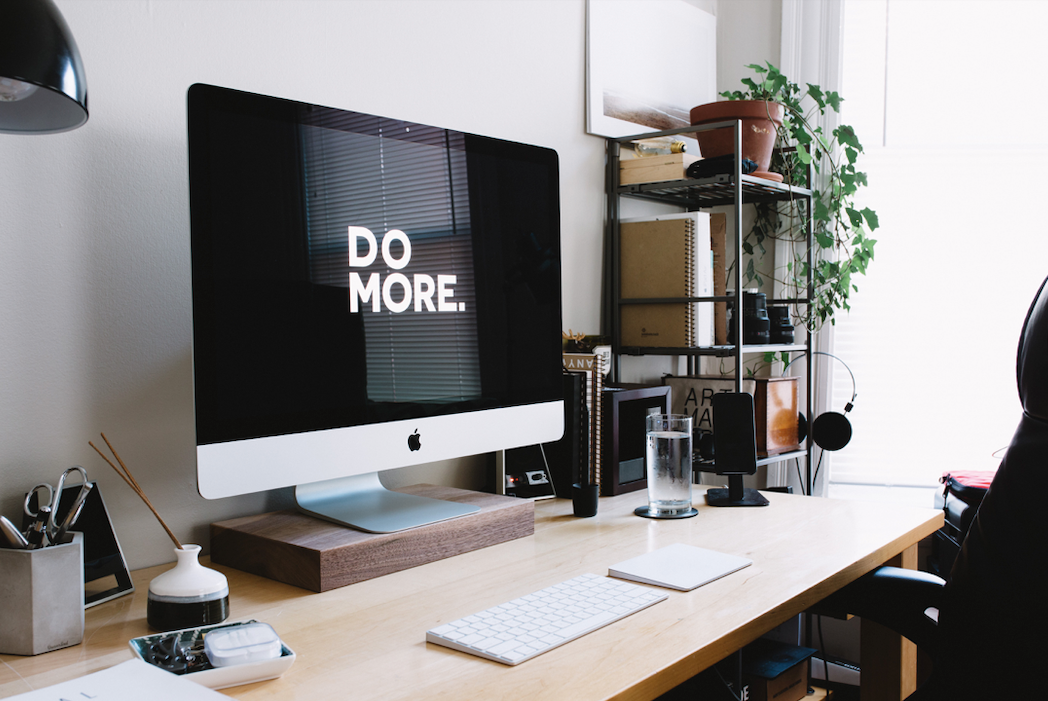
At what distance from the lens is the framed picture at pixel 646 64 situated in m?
2.06

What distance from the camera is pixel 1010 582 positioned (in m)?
0.91

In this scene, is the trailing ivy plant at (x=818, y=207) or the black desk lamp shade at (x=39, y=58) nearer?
the black desk lamp shade at (x=39, y=58)

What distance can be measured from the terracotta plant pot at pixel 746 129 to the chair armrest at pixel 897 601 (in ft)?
3.99

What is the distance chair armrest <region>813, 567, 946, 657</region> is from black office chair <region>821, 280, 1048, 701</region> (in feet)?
0.35

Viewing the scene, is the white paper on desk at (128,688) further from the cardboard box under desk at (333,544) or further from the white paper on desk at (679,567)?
the white paper on desk at (679,567)

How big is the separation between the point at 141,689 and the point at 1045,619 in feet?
2.96

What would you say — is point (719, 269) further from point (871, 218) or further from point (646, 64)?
point (646, 64)

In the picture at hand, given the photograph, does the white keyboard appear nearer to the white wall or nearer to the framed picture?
the white wall

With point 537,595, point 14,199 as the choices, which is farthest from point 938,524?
point 14,199

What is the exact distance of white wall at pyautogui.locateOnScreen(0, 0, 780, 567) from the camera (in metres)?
1.07

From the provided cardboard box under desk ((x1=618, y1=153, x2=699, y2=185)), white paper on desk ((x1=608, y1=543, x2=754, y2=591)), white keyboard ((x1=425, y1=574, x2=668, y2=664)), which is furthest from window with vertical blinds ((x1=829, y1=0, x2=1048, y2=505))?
white keyboard ((x1=425, y1=574, x2=668, y2=664))

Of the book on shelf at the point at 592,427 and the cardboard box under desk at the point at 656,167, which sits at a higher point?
the cardboard box under desk at the point at 656,167

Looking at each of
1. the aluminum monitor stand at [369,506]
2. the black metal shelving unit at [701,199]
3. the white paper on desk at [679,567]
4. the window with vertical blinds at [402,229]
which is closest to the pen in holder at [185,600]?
the aluminum monitor stand at [369,506]

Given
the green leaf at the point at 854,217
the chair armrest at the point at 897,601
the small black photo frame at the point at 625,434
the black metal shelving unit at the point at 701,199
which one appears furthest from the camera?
the green leaf at the point at 854,217
